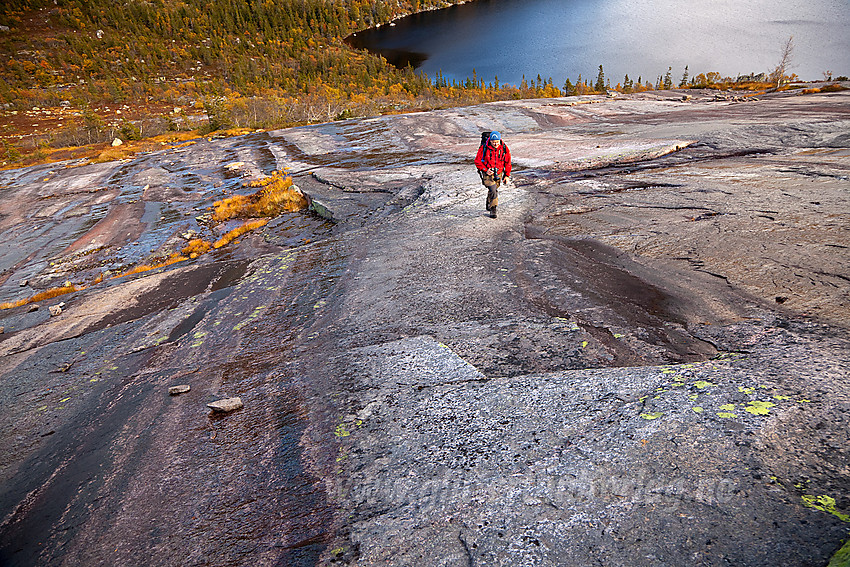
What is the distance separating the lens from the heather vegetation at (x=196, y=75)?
59.0 m

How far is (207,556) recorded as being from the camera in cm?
356

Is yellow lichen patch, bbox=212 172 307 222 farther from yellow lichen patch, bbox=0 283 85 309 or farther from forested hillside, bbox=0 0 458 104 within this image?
forested hillside, bbox=0 0 458 104

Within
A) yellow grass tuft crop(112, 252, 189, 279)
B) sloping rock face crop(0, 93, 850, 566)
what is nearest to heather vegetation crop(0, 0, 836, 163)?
yellow grass tuft crop(112, 252, 189, 279)

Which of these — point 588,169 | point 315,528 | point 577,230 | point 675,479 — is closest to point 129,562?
point 315,528

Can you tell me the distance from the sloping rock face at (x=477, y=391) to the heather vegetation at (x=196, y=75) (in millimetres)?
41017

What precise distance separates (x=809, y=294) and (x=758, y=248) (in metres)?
1.69

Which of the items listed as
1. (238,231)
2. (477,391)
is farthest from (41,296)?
(477,391)

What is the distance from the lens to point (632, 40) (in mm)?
103688

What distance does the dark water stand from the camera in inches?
3118

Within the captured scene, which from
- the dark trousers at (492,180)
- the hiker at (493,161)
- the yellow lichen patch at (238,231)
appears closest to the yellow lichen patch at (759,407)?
the hiker at (493,161)

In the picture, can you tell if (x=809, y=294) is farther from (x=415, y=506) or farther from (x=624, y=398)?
(x=415, y=506)

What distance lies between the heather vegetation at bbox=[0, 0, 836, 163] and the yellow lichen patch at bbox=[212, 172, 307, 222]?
95.5 ft

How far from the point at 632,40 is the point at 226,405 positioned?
12607 centimetres

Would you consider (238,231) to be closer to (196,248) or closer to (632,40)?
(196,248)
